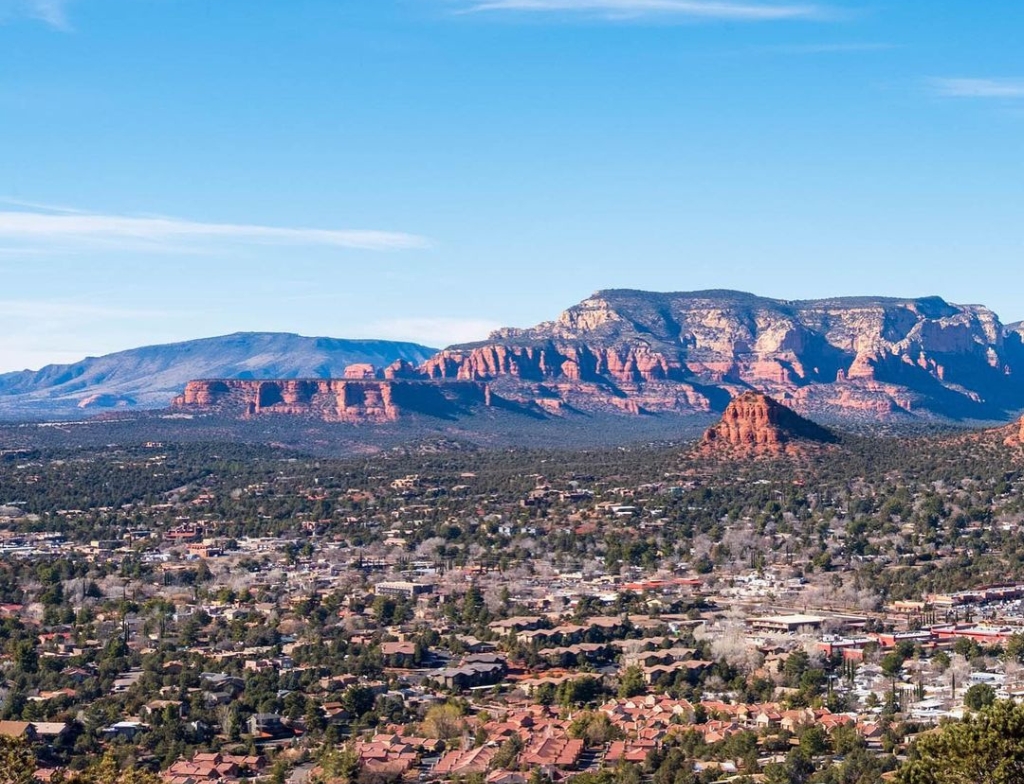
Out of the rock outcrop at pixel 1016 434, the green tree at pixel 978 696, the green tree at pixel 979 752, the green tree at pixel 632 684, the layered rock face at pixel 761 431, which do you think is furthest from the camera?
the layered rock face at pixel 761 431

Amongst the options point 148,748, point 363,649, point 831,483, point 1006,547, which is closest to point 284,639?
point 363,649

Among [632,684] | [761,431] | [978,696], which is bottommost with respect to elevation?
[632,684]

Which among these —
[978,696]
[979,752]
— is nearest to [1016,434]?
[978,696]

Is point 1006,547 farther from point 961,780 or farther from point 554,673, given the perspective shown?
point 961,780

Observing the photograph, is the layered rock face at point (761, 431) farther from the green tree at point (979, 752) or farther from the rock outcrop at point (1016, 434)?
the green tree at point (979, 752)

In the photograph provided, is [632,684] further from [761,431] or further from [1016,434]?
[761,431]

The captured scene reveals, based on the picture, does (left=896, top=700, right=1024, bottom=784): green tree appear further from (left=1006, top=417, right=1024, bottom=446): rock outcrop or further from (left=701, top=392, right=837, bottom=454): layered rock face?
(left=701, top=392, right=837, bottom=454): layered rock face

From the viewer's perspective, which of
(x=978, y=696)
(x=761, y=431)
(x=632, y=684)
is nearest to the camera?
(x=978, y=696)

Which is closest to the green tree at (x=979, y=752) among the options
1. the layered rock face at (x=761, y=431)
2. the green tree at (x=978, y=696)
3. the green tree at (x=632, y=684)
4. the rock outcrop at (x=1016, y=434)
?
the green tree at (x=978, y=696)

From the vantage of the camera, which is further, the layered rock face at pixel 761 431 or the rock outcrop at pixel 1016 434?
the layered rock face at pixel 761 431
